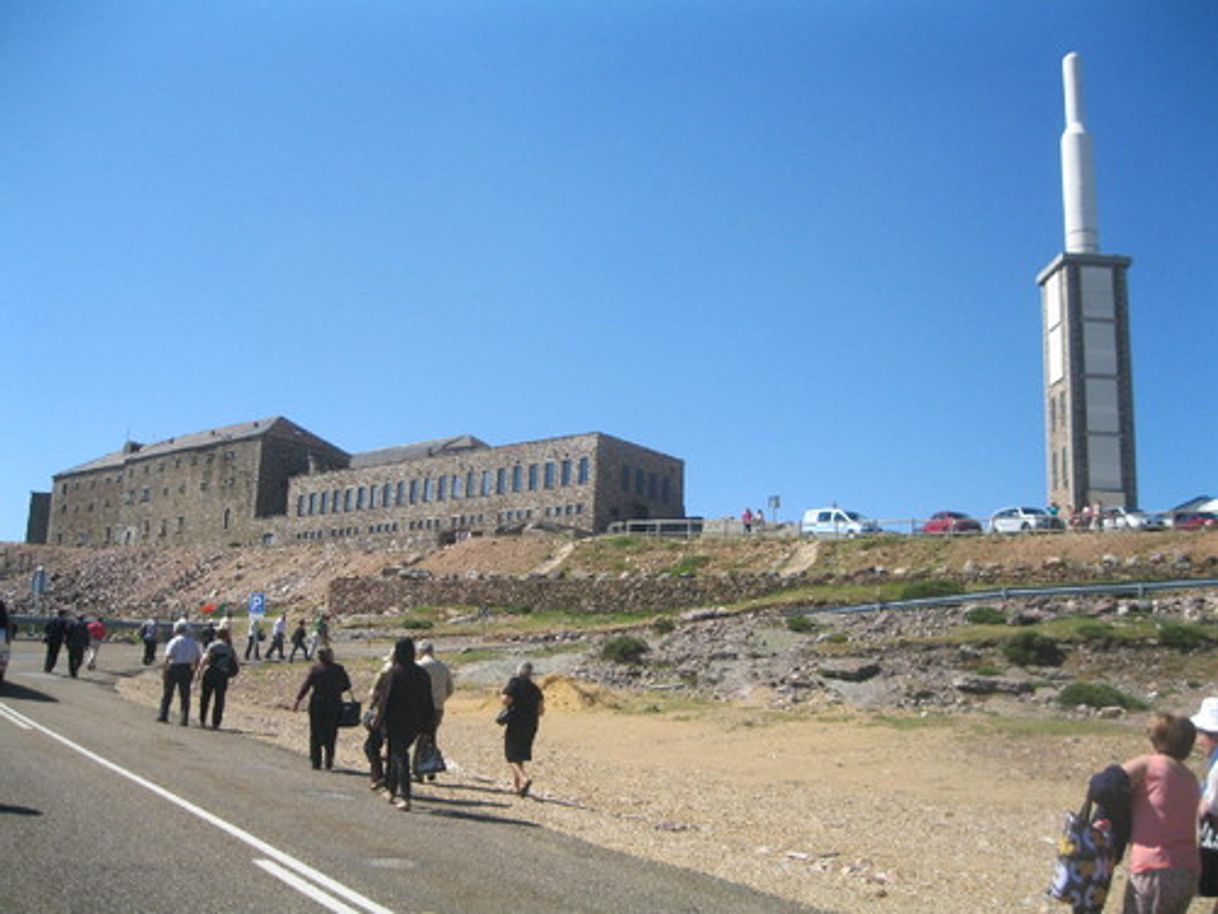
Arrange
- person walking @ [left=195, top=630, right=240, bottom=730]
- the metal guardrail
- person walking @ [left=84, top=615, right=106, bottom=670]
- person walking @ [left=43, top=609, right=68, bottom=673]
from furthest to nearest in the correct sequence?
the metal guardrail, person walking @ [left=84, top=615, right=106, bottom=670], person walking @ [left=43, top=609, right=68, bottom=673], person walking @ [left=195, top=630, right=240, bottom=730]

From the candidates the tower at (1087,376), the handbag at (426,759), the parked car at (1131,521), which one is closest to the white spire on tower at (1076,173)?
the tower at (1087,376)

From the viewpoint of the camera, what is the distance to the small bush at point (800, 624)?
108 feet

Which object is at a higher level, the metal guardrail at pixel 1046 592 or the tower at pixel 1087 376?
the tower at pixel 1087 376

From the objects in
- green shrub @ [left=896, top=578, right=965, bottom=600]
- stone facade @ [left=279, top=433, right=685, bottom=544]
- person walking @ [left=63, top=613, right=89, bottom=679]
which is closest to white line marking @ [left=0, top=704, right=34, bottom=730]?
person walking @ [left=63, top=613, right=89, bottom=679]

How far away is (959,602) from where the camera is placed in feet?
111

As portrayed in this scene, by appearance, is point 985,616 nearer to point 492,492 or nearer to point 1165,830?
point 1165,830

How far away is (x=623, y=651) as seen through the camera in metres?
32.1

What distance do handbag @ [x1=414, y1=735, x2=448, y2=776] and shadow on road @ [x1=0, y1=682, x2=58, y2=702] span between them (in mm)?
10714

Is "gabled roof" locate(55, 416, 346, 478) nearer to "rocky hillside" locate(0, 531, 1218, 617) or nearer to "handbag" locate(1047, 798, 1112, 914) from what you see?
"rocky hillside" locate(0, 531, 1218, 617)

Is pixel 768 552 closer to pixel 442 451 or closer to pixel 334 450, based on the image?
pixel 442 451

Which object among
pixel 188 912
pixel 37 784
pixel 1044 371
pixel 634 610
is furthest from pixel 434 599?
pixel 188 912

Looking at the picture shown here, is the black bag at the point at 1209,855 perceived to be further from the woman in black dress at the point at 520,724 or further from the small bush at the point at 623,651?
Result: the small bush at the point at 623,651

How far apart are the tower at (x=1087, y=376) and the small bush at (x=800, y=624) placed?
32.0 meters

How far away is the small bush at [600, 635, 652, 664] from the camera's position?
105 feet
